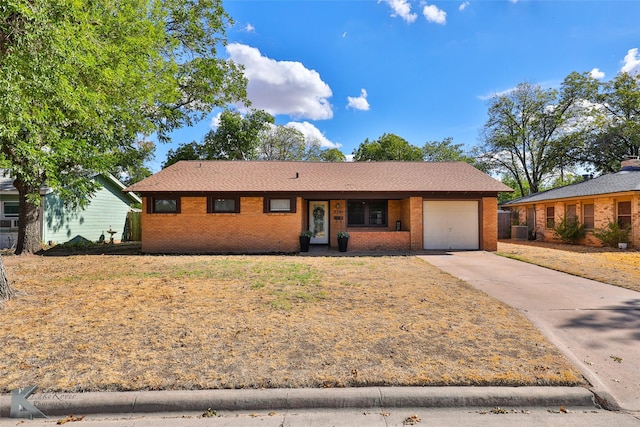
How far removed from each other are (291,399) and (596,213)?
19307mm

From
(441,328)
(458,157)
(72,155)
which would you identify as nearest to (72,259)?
(72,155)

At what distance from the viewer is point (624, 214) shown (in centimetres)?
1491

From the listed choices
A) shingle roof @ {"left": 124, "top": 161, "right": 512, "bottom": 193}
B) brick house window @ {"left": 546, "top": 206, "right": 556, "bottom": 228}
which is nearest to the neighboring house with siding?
shingle roof @ {"left": 124, "top": 161, "right": 512, "bottom": 193}

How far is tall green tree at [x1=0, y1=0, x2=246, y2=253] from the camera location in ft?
20.1

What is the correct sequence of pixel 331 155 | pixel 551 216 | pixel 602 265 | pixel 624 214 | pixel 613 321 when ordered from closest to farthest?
1. pixel 613 321
2. pixel 602 265
3. pixel 624 214
4. pixel 551 216
5. pixel 331 155

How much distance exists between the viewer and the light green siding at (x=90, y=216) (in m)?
15.6

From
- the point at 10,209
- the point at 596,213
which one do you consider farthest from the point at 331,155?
the point at 10,209

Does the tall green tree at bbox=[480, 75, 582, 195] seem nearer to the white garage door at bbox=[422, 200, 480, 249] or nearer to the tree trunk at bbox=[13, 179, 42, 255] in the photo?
the white garage door at bbox=[422, 200, 480, 249]

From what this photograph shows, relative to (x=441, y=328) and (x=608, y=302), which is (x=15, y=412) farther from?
(x=608, y=302)

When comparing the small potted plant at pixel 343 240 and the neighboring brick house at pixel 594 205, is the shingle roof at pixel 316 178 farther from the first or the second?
the neighboring brick house at pixel 594 205

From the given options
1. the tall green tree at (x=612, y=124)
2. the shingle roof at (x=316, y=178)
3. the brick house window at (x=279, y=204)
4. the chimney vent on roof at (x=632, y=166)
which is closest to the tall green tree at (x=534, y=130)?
the tall green tree at (x=612, y=124)

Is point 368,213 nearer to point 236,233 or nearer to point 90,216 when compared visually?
point 236,233

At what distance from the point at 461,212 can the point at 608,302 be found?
9032 millimetres

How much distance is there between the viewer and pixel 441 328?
4.62 m
